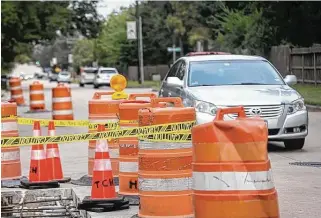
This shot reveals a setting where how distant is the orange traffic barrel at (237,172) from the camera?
5.55 metres

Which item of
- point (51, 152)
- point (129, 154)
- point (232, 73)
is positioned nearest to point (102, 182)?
point (129, 154)

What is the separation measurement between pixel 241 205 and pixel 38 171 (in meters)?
5.12

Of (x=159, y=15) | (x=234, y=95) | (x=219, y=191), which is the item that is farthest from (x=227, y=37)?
(x=219, y=191)

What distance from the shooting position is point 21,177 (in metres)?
11.1

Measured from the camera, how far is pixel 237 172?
559 cm

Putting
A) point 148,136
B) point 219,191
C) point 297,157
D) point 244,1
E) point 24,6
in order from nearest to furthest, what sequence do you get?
point 219,191, point 148,136, point 297,157, point 244,1, point 24,6

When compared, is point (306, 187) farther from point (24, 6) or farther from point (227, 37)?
point (24, 6)

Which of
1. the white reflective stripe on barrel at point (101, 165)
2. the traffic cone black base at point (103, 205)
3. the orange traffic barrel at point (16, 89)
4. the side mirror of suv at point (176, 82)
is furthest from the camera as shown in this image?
the orange traffic barrel at point (16, 89)

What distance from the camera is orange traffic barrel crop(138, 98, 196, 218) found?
7496 millimetres

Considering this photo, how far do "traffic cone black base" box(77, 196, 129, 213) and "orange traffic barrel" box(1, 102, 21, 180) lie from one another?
2.63m

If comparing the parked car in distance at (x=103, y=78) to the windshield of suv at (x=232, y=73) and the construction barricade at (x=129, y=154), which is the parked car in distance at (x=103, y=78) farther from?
the construction barricade at (x=129, y=154)

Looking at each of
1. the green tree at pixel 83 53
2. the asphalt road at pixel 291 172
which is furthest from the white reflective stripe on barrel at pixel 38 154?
the green tree at pixel 83 53

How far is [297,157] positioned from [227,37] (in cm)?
3849

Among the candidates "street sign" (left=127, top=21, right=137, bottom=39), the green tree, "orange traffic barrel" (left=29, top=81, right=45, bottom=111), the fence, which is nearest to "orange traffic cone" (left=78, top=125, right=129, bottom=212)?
"orange traffic barrel" (left=29, top=81, right=45, bottom=111)
